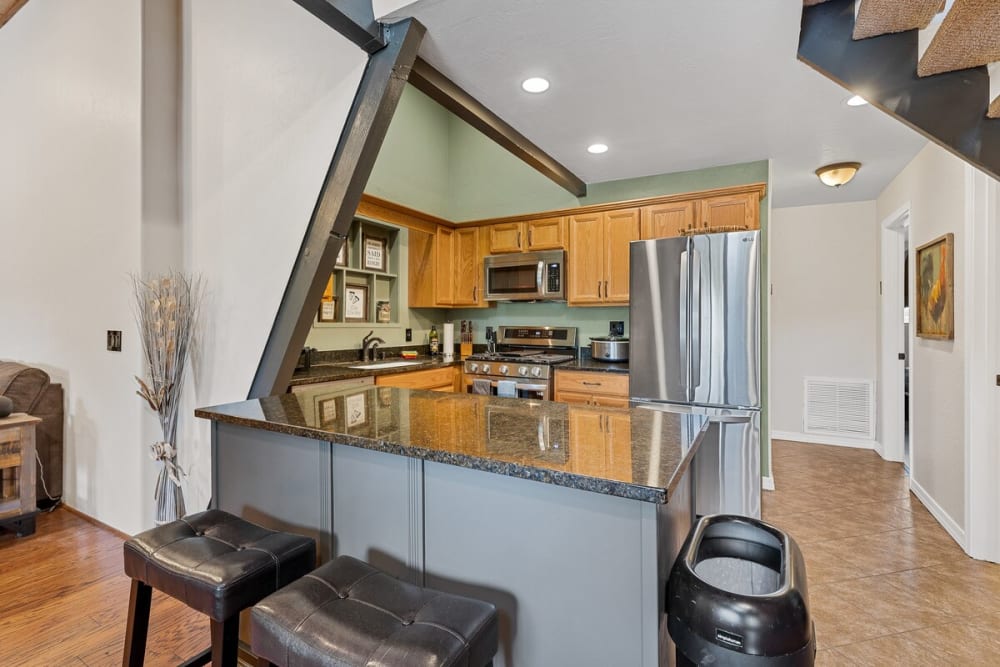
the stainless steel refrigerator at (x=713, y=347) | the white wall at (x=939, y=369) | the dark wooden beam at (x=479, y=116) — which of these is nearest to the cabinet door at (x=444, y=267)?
the dark wooden beam at (x=479, y=116)

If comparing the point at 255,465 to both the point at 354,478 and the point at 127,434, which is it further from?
the point at 127,434

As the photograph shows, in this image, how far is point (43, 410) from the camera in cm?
304

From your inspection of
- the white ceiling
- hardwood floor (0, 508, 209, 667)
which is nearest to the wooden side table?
hardwood floor (0, 508, 209, 667)

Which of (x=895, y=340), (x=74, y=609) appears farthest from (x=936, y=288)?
(x=74, y=609)

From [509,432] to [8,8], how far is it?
494cm

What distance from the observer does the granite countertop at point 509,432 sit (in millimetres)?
1031

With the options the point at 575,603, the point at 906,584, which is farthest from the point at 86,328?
the point at 906,584

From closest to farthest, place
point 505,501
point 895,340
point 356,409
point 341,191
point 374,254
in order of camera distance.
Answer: point 505,501 < point 356,409 < point 341,191 < point 374,254 < point 895,340

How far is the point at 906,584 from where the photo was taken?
2268mm

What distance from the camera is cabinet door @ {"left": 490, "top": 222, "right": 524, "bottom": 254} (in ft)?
14.4

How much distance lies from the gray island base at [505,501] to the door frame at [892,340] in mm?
4005

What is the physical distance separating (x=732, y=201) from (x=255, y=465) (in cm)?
349

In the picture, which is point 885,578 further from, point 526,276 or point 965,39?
point 526,276

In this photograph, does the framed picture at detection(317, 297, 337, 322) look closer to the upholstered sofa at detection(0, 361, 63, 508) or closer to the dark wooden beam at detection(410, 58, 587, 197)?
the upholstered sofa at detection(0, 361, 63, 508)
